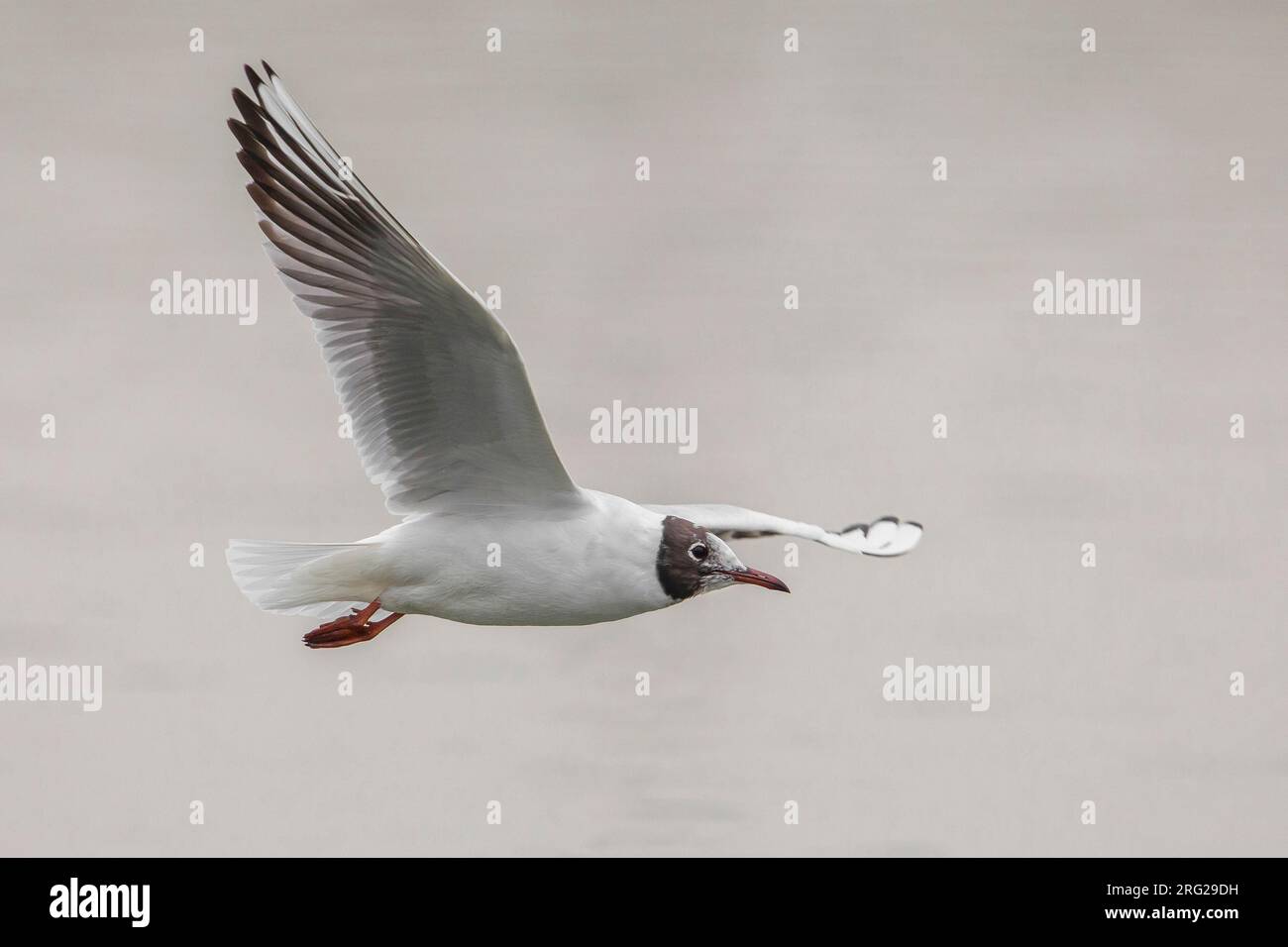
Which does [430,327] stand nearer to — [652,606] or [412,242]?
[412,242]

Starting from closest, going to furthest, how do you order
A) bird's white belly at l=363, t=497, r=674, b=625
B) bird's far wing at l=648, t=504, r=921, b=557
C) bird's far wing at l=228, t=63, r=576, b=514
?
bird's far wing at l=228, t=63, r=576, b=514, bird's white belly at l=363, t=497, r=674, b=625, bird's far wing at l=648, t=504, r=921, b=557

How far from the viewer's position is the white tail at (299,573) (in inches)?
118

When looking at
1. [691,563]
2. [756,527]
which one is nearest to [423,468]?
[691,563]

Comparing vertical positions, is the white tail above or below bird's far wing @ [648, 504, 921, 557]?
below

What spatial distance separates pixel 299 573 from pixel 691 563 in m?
0.71

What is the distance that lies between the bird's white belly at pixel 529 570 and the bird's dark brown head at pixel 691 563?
0.06ft

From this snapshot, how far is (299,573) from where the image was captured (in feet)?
9.91

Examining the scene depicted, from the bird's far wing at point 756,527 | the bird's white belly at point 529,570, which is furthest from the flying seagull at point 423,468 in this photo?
the bird's far wing at point 756,527

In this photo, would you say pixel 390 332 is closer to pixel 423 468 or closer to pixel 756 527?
pixel 423 468

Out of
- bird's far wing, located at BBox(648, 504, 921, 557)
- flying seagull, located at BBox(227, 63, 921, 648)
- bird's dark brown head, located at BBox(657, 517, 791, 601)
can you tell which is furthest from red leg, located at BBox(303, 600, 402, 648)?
bird's far wing, located at BBox(648, 504, 921, 557)

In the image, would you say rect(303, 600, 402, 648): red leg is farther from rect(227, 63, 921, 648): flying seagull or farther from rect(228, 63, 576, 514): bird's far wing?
rect(228, 63, 576, 514): bird's far wing

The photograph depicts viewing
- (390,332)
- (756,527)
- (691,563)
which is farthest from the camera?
(756,527)

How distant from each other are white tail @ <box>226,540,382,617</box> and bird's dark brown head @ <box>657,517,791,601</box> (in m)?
0.52

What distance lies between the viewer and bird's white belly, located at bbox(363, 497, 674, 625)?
2.94 metres
